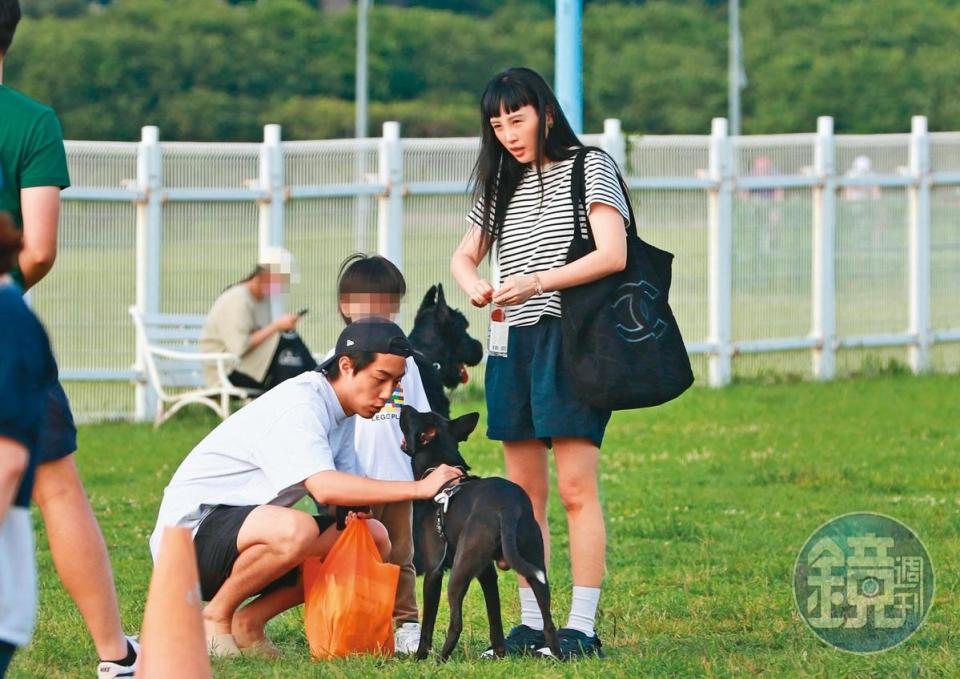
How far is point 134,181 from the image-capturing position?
13.4 m

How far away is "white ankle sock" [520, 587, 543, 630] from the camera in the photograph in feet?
18.3

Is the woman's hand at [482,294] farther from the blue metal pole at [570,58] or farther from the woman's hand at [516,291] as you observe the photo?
the blue metal pole at [570,58]

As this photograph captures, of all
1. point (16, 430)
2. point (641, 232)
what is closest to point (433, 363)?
point (16, 430)

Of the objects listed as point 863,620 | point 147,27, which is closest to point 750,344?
point 863,620

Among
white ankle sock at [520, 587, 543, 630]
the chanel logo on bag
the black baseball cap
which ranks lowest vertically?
white ankle sock at [520, 587, 543, 630]

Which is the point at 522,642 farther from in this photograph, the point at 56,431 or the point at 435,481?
the point at 56,431

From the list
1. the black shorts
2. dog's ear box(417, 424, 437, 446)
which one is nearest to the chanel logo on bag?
dog's ear box(417, 424, 437, 446)

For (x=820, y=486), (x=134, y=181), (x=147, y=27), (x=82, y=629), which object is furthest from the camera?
(x=147, y=27)

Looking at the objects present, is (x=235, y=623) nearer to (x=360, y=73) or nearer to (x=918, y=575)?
(x=918, y=575)

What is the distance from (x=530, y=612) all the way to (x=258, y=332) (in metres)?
7.01

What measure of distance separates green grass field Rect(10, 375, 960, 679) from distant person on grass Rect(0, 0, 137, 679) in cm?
54

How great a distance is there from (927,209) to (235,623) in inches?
476

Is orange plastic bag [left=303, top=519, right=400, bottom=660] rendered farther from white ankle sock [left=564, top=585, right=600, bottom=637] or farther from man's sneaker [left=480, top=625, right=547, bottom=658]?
white ankle sock [left=564, top=585, right=600, bottom=637]

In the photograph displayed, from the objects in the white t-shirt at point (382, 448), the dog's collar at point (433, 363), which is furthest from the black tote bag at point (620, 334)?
the dog's collar at point (433, 363)
